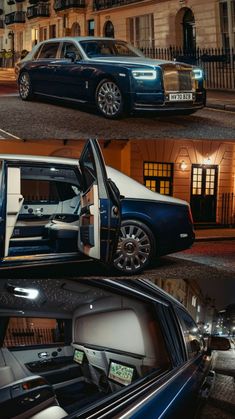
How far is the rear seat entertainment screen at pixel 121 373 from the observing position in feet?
4.08

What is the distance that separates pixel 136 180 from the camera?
2.13 metres

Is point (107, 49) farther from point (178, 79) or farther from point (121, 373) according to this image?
point (121, 373)

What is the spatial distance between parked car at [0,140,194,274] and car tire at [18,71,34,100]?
6.17ft

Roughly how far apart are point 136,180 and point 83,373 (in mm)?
1050

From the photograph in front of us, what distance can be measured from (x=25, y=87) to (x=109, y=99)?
98cm

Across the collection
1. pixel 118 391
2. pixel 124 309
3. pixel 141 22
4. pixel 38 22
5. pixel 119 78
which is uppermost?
pixel 141 22

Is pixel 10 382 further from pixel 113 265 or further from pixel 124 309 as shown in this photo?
pixel 113 265

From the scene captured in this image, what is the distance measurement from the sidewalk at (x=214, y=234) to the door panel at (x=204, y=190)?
0.07m

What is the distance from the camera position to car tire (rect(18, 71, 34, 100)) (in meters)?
4.03

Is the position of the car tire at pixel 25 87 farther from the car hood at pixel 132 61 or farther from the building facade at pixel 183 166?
the building facade at pixel 183 166

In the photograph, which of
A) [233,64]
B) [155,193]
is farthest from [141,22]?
[155,193]

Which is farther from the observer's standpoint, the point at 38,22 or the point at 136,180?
the point at 38,22

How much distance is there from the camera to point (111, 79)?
3395mm

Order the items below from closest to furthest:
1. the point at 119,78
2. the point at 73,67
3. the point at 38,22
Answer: the point at 119,78
the point at 73,67
the point at 38,22
